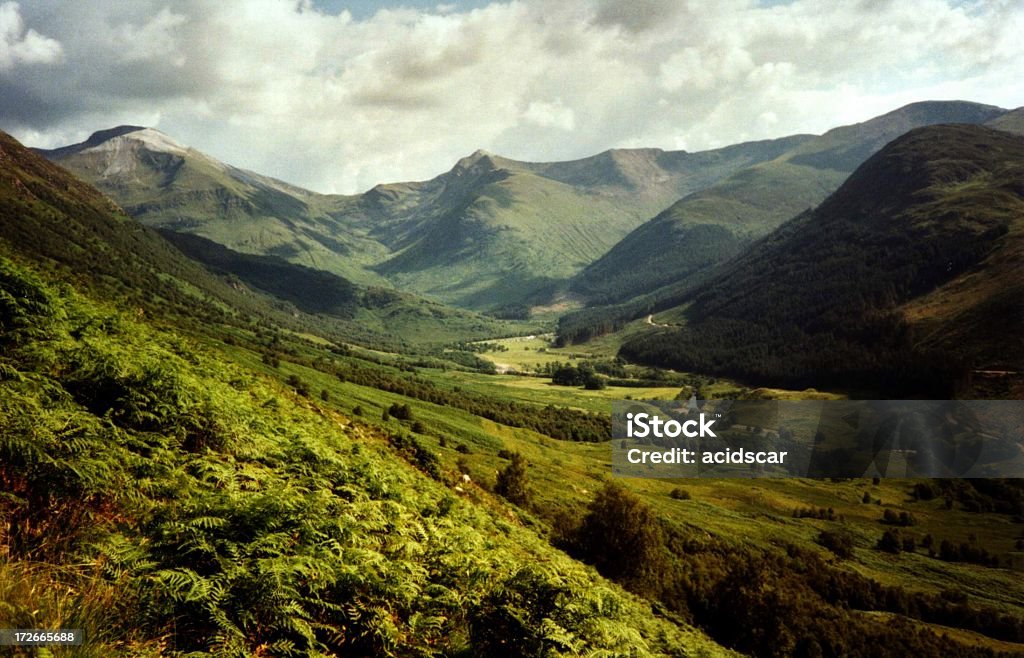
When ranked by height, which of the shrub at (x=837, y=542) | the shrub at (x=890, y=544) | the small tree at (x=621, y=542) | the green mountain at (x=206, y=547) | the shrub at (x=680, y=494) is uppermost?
the green mountain at (x=206, y=547)

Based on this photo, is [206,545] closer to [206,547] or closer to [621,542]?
[206,547]

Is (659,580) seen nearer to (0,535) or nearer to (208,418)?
(208,418)

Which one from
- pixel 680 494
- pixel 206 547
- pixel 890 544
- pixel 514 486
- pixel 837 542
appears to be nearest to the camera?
pixel 206 547

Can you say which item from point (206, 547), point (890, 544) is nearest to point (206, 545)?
point (206, 547)

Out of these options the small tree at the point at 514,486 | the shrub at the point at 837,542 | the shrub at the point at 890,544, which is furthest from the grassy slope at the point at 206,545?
the shrub at the point at 890,544

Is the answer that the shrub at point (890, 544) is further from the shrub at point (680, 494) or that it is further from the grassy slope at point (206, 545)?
the grassy slope at point (206, 545)

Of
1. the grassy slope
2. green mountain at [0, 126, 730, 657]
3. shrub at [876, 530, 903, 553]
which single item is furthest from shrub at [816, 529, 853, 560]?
green mountain at [0, 126, 730, 657]

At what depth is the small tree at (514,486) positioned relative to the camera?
49.7 m

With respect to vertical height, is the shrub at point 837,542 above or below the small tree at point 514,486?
below

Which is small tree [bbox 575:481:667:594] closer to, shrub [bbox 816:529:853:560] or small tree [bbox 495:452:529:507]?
small tree [bbox 495:452:529:507]

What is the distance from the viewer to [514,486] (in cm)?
5003

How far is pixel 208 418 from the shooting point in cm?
1741

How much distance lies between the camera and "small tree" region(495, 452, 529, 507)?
1955 inches

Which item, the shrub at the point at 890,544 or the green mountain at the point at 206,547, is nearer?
the green mountain at the point at 206,547
